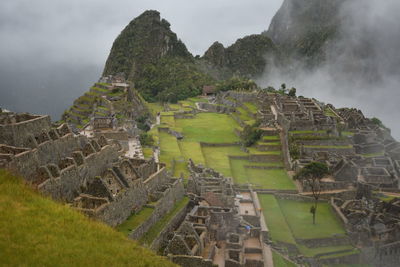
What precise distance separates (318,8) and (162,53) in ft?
238

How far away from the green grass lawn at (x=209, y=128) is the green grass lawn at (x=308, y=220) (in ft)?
47.9

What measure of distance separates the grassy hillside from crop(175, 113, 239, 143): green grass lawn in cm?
3300

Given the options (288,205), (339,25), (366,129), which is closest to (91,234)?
(288,205)

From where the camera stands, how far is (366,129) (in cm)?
4728

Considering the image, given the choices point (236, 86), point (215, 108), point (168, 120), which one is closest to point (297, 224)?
point (168, 120)

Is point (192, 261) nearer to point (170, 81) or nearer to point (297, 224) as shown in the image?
point (297, 224)

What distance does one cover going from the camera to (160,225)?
20.1 meters

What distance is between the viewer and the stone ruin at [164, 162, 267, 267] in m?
18.8

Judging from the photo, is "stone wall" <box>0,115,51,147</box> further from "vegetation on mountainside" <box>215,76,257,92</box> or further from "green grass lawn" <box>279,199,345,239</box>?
"vegetation on mountainside" <box>215,76,257,92</box>

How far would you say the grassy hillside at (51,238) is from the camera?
9.59 m

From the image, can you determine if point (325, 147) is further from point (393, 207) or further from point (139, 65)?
point (139, 65)

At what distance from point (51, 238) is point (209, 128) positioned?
41.1m

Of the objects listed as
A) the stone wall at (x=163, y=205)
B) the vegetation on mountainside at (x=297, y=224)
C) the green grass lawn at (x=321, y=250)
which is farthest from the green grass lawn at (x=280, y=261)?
the stone wall at (x=163, y=205)

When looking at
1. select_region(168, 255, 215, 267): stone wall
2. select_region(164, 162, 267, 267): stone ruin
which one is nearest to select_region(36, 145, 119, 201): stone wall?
select_region(164, 162, 267, 267): stone ruin
